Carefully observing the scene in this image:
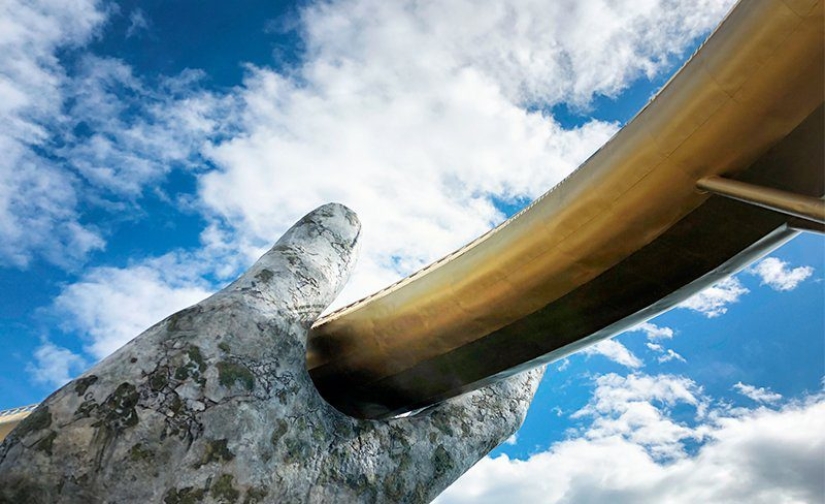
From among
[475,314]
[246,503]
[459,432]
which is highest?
[475,314]

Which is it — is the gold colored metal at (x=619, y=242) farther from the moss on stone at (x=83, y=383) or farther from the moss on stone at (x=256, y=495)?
the moss on stone at (x=83, y=383)

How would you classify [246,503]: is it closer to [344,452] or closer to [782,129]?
[344,452]

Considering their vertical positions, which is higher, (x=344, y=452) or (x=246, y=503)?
(x=344, y=452)

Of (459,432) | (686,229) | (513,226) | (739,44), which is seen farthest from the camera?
(459,432)

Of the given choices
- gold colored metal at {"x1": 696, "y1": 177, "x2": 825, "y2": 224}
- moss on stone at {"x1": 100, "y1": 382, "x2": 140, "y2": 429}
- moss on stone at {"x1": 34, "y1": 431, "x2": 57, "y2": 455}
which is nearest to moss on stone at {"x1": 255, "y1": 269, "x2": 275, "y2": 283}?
moss on stone at {"x1": 100, "y1": 382, "x2": 140, "y2": 429}

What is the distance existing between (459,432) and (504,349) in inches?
54.9

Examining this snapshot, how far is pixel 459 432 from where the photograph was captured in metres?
6.81

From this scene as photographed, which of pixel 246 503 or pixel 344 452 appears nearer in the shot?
pixel 246 503

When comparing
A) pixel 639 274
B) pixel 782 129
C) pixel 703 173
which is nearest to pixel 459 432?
pixel 639 274

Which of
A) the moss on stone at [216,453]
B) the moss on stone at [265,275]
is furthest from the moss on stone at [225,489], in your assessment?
the moss on stone at [265,275]

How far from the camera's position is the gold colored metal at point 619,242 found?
3.97 metres

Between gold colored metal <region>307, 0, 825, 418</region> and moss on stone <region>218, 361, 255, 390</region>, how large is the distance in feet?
4.67

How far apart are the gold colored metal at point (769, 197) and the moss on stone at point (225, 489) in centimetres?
391

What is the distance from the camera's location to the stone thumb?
236 inches
